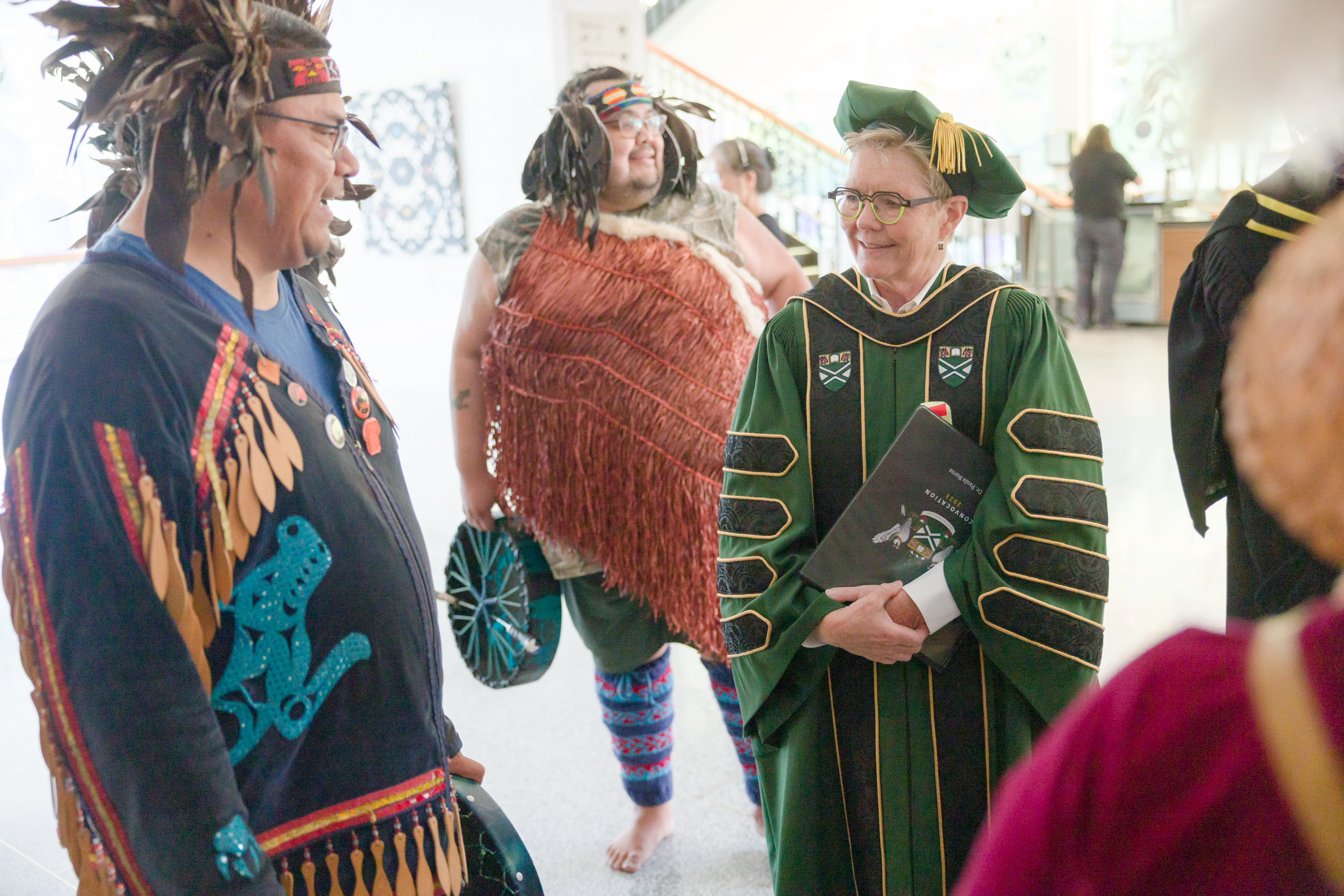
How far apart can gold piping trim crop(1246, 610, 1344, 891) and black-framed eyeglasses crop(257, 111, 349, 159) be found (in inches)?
Result: 43.2

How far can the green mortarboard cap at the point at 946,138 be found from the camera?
61.9 inches

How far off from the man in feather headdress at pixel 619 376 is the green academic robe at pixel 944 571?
60cm

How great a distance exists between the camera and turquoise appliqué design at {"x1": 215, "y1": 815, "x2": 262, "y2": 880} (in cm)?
102

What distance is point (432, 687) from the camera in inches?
50.3

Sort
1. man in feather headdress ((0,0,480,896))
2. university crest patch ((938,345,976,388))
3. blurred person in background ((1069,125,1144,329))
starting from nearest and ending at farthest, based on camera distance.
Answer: man in feather headdress ((0,0,480,896)) < university crest patch ((938,345,976,388)) < blurred person in background ((1069,125,1144,329))

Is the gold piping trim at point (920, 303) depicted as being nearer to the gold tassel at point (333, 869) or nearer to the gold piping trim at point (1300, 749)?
the gold tassel at point (333, 869)

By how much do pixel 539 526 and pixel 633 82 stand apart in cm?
100

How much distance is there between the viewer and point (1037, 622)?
4.74ft

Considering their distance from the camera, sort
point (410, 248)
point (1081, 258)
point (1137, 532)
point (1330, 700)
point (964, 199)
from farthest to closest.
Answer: point (1081, 258), point (410, 248), point (1137, 532), point (964, 199), point (1330, 700)

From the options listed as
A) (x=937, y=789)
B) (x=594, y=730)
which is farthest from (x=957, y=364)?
(x=594, y=730)

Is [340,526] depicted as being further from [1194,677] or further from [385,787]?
[1194,677]

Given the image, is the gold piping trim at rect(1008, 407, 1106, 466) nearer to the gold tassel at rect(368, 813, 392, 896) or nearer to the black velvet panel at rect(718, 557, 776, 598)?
the black velvet panel at rect(718, 557, 776, 598)

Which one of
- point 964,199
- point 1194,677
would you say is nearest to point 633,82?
point 964,199

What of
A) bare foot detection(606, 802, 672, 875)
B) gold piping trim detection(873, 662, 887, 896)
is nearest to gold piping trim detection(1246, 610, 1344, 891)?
gold piping trim detection(873, 662, 887, 896)
